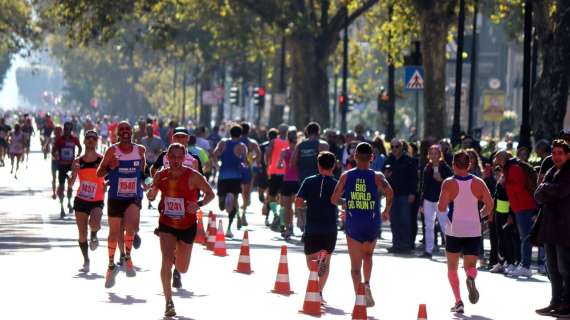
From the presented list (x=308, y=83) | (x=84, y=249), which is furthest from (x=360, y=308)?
(x=308, y=83)

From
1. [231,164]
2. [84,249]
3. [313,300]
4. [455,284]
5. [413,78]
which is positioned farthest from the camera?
[413,78]

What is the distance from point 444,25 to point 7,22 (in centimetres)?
3274

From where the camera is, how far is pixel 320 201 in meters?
16.5

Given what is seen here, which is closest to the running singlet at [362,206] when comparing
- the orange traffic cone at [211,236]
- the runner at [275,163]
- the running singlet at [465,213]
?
the running singlet at [465,213]

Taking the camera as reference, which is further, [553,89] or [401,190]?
[553,89]

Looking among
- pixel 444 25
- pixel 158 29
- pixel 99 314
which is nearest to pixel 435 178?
pixel 99 314

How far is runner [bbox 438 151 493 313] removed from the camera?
1659 cm

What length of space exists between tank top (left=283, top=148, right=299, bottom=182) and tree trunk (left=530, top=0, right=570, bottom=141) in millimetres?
7774

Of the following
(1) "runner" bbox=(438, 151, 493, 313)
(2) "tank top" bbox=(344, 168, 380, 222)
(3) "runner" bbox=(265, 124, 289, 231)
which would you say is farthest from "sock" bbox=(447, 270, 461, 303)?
(3) "runner" bbox=(265, 124, 289, 231)

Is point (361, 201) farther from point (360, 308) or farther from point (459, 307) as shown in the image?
point (360, 308)

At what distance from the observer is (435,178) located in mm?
23859

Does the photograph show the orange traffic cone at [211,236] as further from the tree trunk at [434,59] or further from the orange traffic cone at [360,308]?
the tree trunk at [434,59]

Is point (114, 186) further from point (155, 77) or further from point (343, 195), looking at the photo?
point (155, 77)

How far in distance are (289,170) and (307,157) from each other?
0.72 meters
